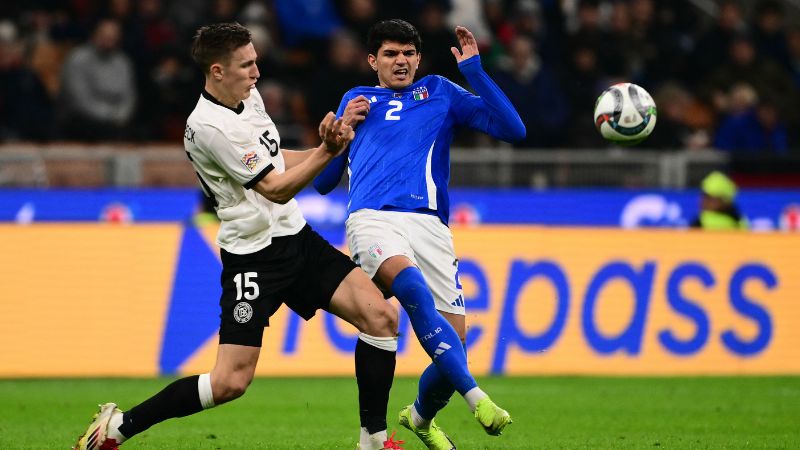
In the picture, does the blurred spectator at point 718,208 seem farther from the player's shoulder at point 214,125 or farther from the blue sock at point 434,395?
the player's shoulder at point 214,125

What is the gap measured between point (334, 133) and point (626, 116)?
88.6 inches

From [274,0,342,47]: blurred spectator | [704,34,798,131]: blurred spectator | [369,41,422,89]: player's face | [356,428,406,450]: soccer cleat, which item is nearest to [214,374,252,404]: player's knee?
[356,428,406,450]: soccer cleat

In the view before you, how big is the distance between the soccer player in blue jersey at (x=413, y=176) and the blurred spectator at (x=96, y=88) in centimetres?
857

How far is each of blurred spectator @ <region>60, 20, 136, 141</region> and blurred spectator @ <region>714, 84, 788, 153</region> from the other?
25.4 feet

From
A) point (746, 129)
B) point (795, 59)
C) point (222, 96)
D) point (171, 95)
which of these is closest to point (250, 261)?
point (222, 96)

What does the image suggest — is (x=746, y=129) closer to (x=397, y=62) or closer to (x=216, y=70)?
(x=397, y=62)

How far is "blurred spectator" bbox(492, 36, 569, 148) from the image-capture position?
55.3ft

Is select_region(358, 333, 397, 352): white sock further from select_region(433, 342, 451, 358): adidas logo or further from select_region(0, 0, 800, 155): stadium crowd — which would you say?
select_region(0, 0, 800, 155): stadium crowd

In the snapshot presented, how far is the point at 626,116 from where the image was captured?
814 centimetres

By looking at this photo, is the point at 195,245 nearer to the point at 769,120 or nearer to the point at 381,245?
the point at 381,245

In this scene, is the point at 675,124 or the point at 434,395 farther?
the point at 675,124

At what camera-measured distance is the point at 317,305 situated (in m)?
7.23

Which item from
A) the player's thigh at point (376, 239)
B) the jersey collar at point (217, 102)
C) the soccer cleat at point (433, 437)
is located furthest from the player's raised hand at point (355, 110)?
the soccer cleat at point (433, 437)

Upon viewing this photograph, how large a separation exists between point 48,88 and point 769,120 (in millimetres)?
9342
